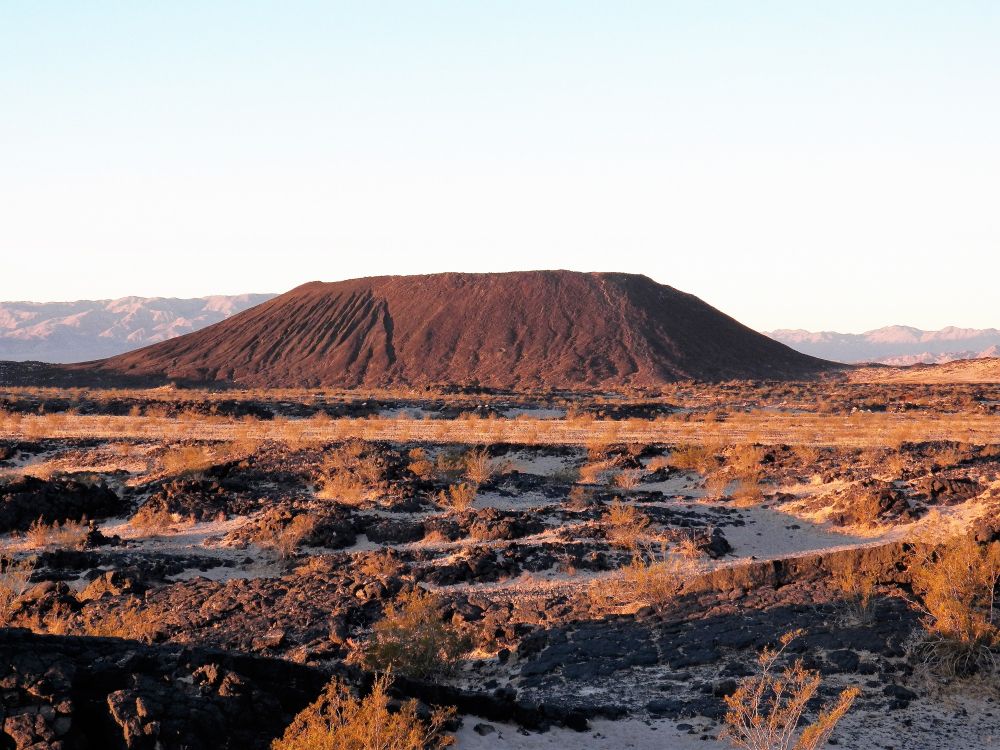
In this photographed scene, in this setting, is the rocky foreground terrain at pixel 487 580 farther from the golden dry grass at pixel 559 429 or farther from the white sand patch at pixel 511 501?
the golden dry grass at pixel 559 429

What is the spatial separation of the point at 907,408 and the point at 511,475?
24.1 meters

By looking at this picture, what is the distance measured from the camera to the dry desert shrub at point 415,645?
8.10 metres

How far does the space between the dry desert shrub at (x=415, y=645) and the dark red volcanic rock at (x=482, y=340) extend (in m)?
52.4

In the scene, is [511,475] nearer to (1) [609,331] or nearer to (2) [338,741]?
(2) [338,741]

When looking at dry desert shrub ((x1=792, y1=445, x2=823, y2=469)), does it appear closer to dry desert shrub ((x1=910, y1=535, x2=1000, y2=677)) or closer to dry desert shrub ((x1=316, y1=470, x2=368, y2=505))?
dry desert shrub ((x1=910, y1=535, x2=1000, y2=677))

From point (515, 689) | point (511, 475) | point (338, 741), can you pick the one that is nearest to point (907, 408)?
point (511, 475)

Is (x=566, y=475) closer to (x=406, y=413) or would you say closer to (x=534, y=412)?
(x=406, y=413)

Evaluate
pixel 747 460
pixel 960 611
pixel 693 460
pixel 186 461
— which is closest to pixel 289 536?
pixel 186 461

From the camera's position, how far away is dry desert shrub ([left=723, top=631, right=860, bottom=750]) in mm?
6070

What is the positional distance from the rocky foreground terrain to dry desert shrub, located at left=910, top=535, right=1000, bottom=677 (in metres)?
0.12

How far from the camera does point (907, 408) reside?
3634cm

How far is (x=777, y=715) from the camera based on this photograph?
6918 millimetres

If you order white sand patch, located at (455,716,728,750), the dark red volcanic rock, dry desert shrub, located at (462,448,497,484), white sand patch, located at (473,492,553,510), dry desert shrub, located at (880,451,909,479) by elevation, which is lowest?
white sand patch, located at (455,716,728,750)

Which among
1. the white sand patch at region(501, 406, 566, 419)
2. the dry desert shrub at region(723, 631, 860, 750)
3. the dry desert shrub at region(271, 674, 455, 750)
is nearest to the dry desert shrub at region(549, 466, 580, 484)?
the dry desert shrub at region(723, 631, 860, 750)
